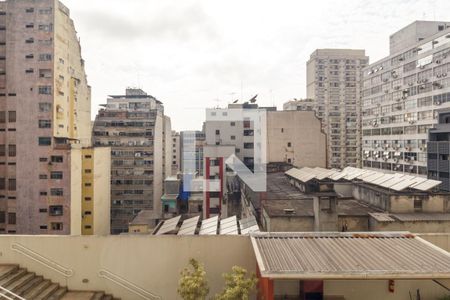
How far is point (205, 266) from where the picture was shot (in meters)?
9.95

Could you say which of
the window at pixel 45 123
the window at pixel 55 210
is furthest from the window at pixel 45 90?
the window at pixel 55 210

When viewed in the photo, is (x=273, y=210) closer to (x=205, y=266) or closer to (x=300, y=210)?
(x=300, y=210)

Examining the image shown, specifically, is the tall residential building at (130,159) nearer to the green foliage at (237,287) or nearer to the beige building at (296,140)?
the beige building at (296,140)

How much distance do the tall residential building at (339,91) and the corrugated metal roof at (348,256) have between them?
78594mm

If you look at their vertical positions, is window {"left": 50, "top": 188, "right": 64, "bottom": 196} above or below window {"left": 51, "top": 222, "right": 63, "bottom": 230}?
above

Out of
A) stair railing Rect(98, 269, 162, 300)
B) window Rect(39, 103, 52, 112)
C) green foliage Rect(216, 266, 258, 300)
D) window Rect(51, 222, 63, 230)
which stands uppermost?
window Rect(39, 103, 52, 112)

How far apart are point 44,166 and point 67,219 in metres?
7.01

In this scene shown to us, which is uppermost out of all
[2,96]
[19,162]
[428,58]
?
[428,58]

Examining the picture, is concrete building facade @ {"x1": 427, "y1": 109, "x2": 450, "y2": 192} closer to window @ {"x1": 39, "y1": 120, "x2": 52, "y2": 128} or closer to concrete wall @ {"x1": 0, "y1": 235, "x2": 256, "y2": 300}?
concrete wall @ {"x1": 0, "y1": 235, "x2": 256, "y2": 300}

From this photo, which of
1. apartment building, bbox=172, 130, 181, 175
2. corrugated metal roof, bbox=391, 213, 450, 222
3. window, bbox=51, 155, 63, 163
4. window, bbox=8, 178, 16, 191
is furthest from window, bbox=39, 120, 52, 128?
apartment building, bbox=172, 130, 181, 175

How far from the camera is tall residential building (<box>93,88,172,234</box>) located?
58.9m

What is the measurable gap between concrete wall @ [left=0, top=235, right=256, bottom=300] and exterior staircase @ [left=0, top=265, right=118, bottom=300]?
0.18 meters

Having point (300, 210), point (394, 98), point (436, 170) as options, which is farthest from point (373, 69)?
point (300, 210)

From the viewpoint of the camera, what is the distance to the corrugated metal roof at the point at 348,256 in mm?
7379
